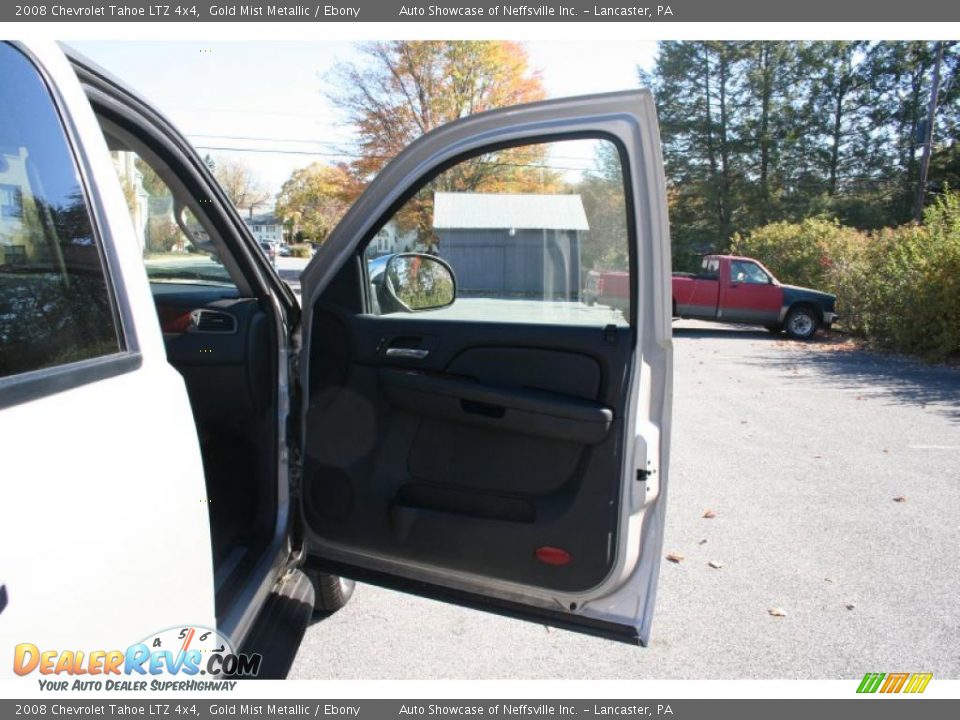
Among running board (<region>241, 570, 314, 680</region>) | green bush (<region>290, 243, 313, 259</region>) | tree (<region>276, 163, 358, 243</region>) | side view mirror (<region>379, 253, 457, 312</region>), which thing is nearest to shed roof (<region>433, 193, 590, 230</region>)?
side view mirror (<region>379, 253, 457, 312</region>)

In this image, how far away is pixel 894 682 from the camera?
312cm

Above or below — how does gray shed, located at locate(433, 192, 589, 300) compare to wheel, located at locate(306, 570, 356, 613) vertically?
above

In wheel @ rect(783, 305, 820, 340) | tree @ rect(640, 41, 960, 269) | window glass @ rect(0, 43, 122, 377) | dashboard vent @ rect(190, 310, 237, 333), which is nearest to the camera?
window glass @ rect(0, 43, 122, 377)

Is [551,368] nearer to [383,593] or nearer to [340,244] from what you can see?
[340,244]

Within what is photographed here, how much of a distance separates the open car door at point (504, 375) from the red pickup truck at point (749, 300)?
48.6 ft

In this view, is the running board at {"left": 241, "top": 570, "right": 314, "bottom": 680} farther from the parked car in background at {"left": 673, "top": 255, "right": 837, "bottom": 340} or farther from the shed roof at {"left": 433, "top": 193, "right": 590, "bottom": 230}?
the parked car in background at {"left": 673, "top": 255, "right": 837, "bottom": 340}

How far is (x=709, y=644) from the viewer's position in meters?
3.43

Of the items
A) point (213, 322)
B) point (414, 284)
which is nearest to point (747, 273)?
point (414, 284)

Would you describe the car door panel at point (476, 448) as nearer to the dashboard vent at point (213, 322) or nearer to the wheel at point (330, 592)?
the dashboard vent at point (213, 322)

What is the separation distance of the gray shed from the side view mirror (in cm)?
11

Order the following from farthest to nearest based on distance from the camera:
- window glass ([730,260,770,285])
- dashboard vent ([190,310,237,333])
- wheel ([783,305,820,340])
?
window glass ([730,260,770,285]) → wheel ([783,305,820,340]) → dashboard vent ([190,310,237,333])

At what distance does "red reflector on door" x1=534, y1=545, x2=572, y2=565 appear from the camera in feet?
8.22

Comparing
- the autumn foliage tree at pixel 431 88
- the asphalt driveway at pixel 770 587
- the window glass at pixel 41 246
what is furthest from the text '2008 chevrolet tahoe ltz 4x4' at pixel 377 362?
the autumn foliage tree at pixel 431 88

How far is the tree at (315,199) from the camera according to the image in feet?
75.8
